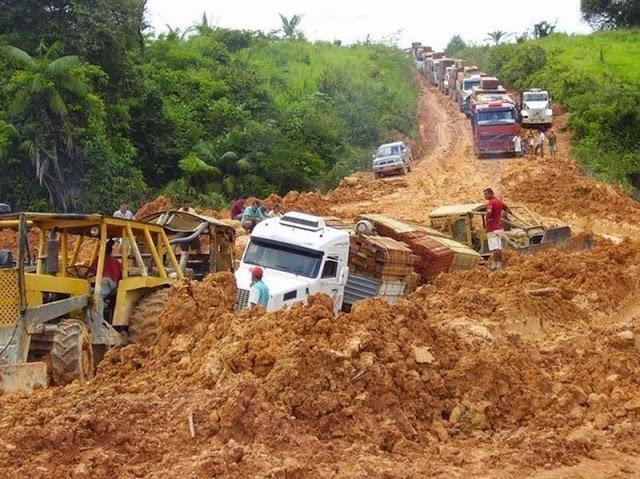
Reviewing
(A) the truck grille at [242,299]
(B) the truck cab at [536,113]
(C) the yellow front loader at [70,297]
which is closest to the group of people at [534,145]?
(B) the truck cab at [536,113]

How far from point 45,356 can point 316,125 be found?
103ft

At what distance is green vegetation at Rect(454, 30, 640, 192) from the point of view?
41281 millimetres

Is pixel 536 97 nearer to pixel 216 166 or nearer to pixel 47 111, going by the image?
pixel 216 166

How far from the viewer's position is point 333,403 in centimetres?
1059

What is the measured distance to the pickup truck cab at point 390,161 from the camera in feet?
125

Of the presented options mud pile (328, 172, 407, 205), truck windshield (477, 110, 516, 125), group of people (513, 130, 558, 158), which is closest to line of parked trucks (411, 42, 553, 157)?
truck windshield (477, 110, 516, 125)

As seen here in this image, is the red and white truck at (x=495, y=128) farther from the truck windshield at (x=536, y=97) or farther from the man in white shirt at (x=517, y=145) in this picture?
the truck windshield at (x=536, y=97)

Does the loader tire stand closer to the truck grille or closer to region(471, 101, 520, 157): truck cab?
the truck grille

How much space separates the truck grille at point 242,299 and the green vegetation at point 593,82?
24.7m

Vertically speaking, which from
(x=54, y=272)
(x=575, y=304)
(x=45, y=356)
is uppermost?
(x=54, y=272)

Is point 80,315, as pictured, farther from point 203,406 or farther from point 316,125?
point 316,125

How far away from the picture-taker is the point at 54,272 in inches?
510

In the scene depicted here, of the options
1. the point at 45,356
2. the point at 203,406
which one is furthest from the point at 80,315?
the point at 203,406

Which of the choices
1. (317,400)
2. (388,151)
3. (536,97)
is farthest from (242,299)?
(536,97)
